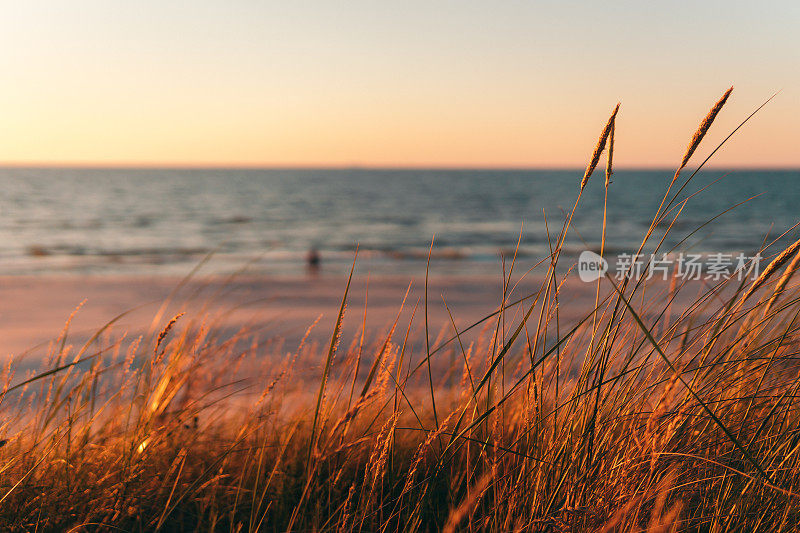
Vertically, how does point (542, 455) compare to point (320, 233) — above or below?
above

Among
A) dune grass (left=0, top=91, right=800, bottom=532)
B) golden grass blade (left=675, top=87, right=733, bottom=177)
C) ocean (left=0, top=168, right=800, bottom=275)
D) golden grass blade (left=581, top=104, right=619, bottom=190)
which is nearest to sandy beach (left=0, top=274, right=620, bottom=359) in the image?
ocean (left=0, top=168, right=800, bottom=275)

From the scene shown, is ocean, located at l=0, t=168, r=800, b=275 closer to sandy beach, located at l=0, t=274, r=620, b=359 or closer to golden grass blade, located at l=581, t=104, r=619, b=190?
sandy beach, located at l=0, t=274, r=620, b=359

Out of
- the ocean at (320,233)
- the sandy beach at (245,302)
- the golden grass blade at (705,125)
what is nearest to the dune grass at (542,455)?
the golden grass blade at (705,125)

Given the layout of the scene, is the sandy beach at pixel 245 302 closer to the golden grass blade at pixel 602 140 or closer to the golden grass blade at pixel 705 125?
the golden grass blade at pixel 602 140

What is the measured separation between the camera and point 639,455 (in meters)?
1.43

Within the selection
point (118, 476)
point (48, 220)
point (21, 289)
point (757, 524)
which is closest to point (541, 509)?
point (757, 524)

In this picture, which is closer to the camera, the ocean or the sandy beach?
the sandy beach

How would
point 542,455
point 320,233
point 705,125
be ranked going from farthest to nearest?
point 320,233, point 542,455, point 705,125

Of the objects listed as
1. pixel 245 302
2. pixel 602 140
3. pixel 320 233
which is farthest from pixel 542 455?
pixel 320 233

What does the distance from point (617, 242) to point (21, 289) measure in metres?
18.9

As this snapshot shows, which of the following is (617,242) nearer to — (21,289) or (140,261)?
(140,261)

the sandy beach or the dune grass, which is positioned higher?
the dune grass

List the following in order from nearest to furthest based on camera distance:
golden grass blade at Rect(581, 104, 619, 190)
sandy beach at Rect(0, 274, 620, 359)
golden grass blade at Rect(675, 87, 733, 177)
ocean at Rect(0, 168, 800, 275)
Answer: golden grass blade at Rect(675, 87, 733, 177), golden grass blade at Rect(581, 104, 619, 190), sandy beach at Rect(0, 274, 620, 359), ocean at Rect(0, 168, 800, 275)

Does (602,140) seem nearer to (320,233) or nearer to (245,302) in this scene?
(245,302)
